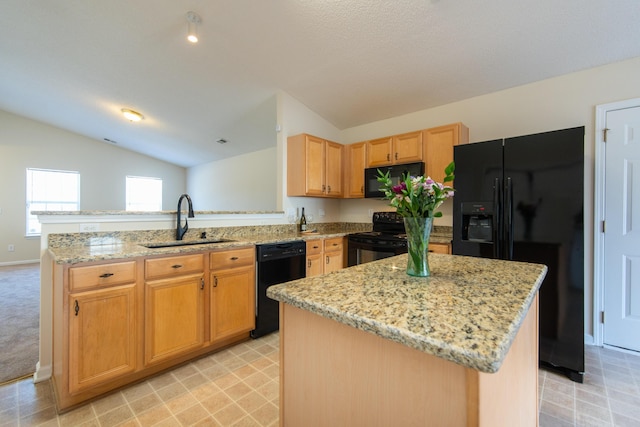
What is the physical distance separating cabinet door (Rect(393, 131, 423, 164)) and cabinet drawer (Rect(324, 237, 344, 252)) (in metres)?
1.17

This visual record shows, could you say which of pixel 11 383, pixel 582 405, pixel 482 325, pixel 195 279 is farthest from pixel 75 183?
pixel 582 405

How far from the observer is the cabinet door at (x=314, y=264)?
118 inches

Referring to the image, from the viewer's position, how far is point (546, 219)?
210 centimetres

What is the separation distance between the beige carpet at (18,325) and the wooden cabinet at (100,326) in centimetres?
85

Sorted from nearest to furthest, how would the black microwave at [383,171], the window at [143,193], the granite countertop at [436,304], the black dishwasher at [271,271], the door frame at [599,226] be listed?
A: the granite countertop at [436,304]
the door frame at [599,226]
the black dishwasher at [271,271]
the black microwave at [383,171]
the window at [143,193]

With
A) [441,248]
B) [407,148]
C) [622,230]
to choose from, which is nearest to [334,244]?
[441,248]

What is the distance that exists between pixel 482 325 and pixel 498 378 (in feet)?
0.53

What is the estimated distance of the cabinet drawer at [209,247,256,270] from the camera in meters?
2.26

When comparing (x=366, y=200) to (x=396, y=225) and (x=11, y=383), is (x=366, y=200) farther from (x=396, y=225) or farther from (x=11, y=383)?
(x=11, y=383)

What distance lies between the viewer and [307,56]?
9.00 feet

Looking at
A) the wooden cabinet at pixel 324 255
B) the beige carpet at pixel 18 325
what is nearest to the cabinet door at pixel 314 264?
the wooden cabinet at pixel 324 255

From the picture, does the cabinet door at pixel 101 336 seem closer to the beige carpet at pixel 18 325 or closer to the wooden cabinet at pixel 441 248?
the beige carpet at pixel 18 325

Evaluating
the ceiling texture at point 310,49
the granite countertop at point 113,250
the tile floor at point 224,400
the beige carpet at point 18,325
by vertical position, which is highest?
the ceiling texture at point 310,49

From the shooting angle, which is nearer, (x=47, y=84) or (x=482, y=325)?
(x=482, y=325)
